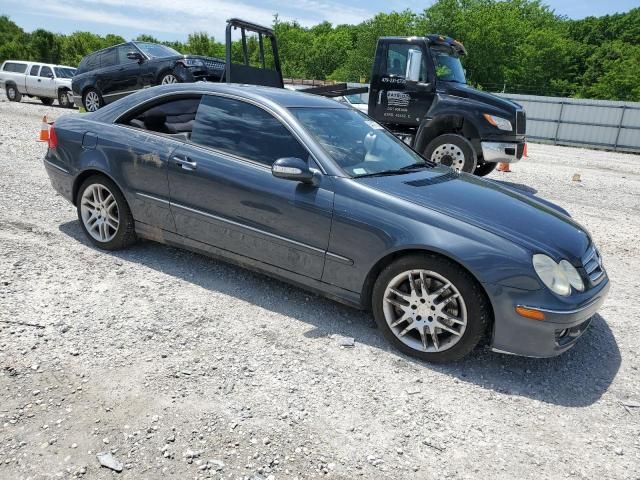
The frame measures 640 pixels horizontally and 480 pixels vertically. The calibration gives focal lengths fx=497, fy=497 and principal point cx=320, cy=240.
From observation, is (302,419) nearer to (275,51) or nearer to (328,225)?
(328,225)

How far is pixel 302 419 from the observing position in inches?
102

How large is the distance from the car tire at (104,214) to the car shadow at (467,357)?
7.1 inches

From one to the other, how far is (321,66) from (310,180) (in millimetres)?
83976

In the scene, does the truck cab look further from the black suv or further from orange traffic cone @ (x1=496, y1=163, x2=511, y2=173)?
the black suv

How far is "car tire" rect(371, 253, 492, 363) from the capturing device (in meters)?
2.96

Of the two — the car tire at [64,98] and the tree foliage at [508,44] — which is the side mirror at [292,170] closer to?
the car tire at [64,98]

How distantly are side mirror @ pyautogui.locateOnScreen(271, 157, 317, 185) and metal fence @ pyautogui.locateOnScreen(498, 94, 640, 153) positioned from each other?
20.8 m

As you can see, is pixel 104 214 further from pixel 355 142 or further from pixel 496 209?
pixel 496 209

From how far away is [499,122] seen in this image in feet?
27.2

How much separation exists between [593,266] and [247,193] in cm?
241

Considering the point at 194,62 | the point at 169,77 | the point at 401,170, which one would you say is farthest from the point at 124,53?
the point at 401,170

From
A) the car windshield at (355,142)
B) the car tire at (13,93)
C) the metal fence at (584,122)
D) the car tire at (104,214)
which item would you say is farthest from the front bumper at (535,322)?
the car tire at (13,93)

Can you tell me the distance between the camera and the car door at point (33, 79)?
66.6 feet

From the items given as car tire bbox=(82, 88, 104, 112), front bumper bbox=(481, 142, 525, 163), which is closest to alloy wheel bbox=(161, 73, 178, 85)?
car tire bbox=(82, 88, 104, 112)
